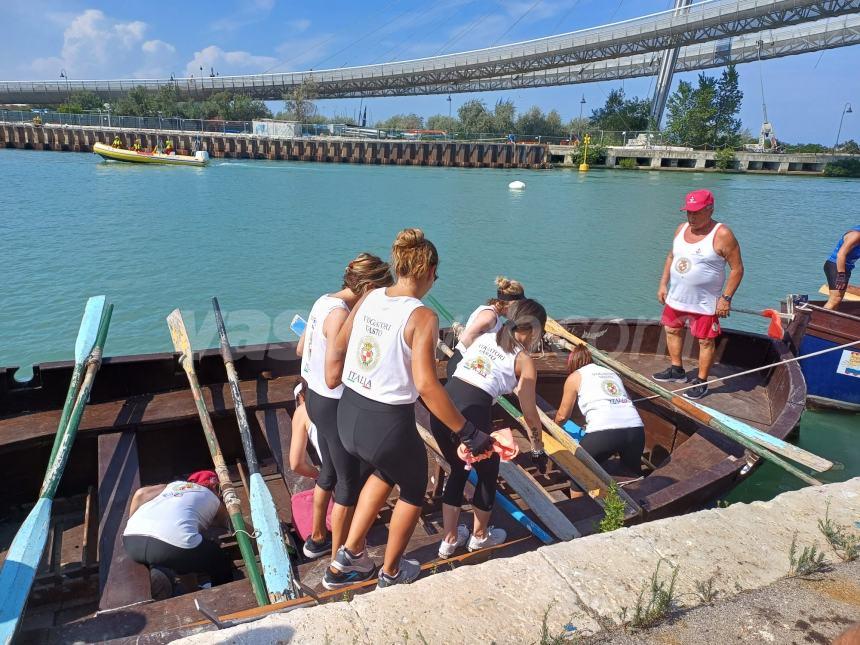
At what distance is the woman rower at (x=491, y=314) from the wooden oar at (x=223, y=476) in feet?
6.01

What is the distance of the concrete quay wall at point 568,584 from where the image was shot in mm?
2324

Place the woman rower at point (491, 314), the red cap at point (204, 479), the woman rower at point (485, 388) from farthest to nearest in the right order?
the woman rower at point (491, 314) < the red cap at point (204, 479) < the woman rower at point (485, 388)

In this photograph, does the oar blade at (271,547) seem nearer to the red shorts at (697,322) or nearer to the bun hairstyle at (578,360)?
the bun hairstyle at (578,360)

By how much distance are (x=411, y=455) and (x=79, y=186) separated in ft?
120

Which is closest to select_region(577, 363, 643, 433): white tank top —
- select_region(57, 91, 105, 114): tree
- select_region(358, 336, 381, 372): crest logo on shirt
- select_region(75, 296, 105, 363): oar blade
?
select_region(358, 336, 381, 372): crest logo on shirt

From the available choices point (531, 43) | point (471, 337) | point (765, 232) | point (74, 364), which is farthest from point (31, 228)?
point (531, 43)

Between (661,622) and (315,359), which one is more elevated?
(315,359)

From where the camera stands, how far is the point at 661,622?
2.45m

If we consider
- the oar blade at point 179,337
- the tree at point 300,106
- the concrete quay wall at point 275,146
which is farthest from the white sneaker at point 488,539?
the tree at point 300,106

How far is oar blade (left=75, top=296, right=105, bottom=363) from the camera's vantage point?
515cm

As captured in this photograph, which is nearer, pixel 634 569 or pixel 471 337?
pixel 634 569

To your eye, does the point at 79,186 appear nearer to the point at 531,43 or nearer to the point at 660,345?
the point at 660,345

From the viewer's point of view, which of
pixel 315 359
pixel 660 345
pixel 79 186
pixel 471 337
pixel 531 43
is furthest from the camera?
pixel 531 43

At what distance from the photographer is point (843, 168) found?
2547 inches
